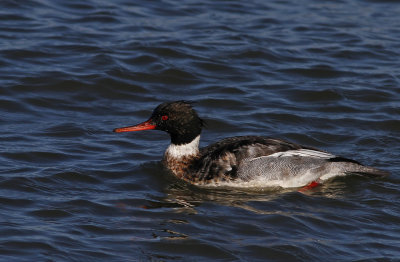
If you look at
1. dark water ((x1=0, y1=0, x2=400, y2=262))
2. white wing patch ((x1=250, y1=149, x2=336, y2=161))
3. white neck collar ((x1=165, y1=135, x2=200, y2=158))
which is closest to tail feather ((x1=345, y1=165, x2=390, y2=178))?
dark water ((x1=0, y1=0, x2=400, y2=262))

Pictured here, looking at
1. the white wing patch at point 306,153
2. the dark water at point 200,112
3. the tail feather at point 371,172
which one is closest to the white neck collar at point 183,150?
the dark water at point 200,112

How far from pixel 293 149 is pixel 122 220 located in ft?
10.3

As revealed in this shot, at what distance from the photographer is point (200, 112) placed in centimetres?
1466

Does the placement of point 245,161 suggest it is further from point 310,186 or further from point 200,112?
point 200,112

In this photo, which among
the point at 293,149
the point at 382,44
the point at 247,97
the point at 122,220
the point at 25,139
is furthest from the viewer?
the point at 382,44

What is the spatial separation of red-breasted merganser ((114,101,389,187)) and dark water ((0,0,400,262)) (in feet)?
0.70

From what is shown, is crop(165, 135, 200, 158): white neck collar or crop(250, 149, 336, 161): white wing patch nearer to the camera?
crop(250, 149, 336, 161): white wing patch

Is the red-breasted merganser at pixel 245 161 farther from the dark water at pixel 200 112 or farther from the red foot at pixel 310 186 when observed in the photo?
the dark water at pixel 200 112

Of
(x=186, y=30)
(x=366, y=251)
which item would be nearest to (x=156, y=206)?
(x=366, y=251)

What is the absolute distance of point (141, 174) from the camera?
12.0 meters

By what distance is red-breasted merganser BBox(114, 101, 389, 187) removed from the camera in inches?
463

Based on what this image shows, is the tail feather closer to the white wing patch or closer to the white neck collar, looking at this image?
the white wing patch

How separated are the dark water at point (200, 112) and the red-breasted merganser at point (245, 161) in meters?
0.21

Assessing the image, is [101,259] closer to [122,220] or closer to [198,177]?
[122,220]
